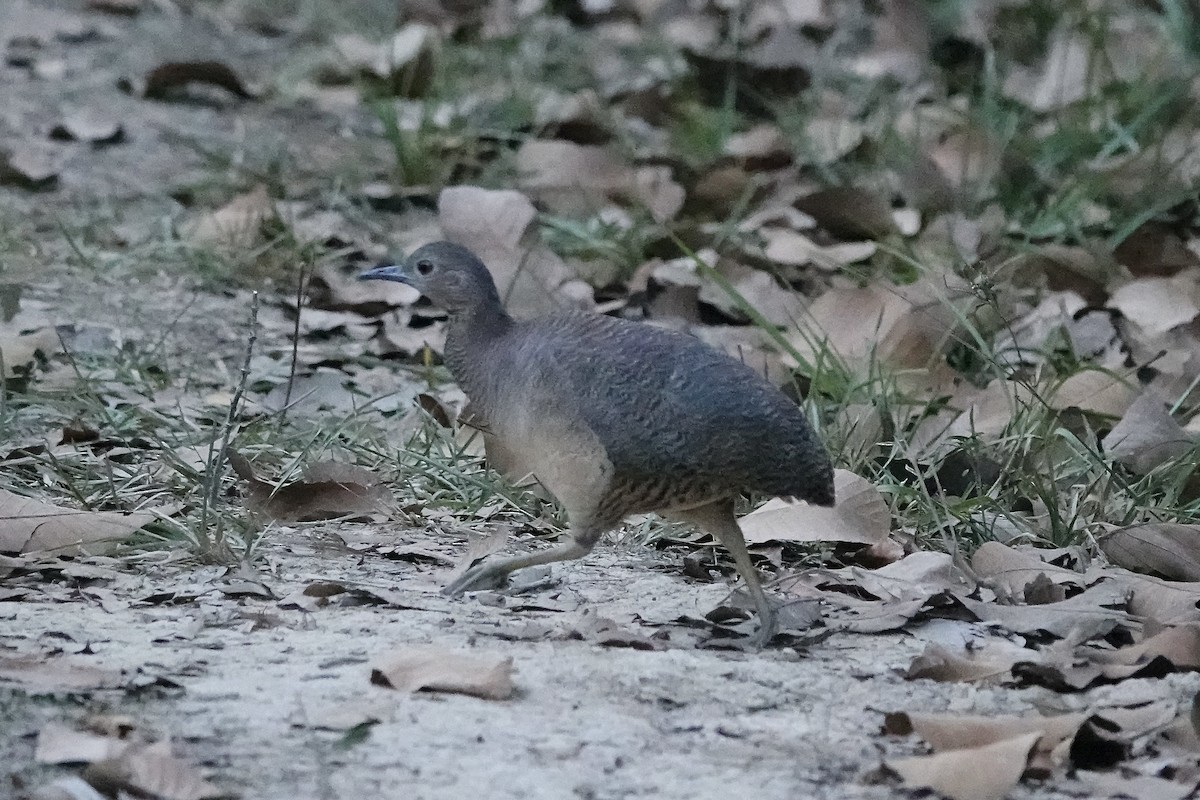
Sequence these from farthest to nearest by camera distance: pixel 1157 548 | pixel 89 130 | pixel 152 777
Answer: pixel 89 130, pixel 1157 548, pixel 152 777

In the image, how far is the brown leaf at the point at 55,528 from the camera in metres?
3.38

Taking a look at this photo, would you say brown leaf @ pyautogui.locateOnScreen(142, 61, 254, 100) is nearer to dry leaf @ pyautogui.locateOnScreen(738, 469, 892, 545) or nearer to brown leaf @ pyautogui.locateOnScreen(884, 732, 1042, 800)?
dry leaf @ pyautogui.locateOnScreen(738, 469, 892, 545)

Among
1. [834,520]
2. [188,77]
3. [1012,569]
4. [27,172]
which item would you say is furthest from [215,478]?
[188,77]

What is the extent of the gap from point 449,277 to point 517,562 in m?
0.66

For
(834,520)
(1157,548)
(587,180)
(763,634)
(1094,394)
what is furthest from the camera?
(587,180)

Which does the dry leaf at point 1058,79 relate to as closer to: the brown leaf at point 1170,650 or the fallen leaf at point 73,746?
the brown leaf at point 1170,650

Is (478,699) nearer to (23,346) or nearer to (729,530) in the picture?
(729,530)

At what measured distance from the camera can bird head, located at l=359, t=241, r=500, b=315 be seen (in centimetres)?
368

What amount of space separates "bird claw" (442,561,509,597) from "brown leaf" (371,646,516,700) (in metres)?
0.55

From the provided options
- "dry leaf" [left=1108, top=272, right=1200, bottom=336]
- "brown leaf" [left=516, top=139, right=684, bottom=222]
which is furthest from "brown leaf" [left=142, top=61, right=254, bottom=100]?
"dry leaf" [left=1108, top=272, right=1200, bottom=336]

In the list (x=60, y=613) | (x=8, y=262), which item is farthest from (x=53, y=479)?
(x=8, y=262)

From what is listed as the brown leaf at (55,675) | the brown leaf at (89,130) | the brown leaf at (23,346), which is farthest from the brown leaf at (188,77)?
the brown leaf at (55,675)

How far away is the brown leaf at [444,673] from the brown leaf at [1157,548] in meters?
1.46

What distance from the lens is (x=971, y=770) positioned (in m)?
2.48
